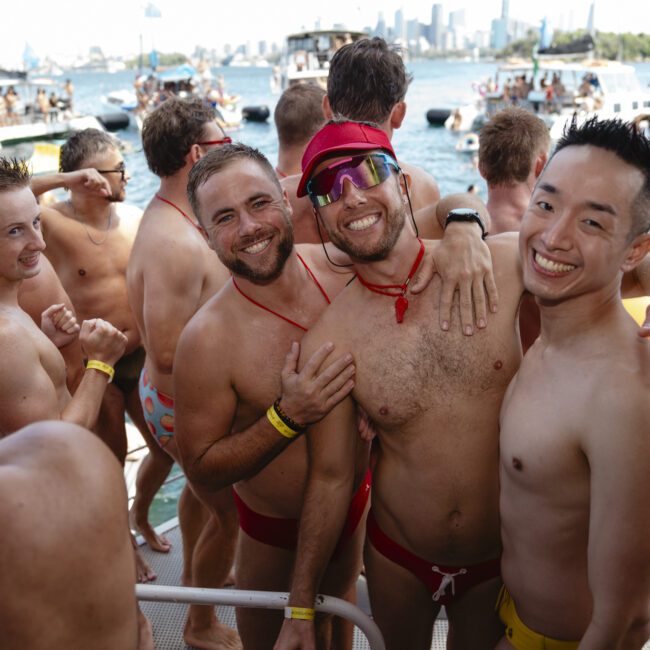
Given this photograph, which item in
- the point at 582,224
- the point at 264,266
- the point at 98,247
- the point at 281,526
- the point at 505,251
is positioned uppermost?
the point at 582,224

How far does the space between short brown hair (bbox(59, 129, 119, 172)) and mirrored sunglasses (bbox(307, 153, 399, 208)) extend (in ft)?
9.38

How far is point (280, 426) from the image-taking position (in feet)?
7.54

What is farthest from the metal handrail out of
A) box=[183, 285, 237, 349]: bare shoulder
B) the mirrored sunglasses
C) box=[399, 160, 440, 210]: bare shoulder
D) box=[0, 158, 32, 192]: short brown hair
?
box=[399, 160, 440, 210]: bare shoulder

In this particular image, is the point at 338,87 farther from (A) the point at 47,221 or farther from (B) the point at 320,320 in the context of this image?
(A) the point at 47,221

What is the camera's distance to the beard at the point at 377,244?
7.37 feet

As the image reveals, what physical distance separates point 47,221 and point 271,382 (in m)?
2.82

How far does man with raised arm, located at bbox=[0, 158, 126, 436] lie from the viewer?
2322 millimetres

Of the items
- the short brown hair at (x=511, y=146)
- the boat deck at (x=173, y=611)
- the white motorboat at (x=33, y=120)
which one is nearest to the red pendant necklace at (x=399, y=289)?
the short brown hair at (x=511, y=146)

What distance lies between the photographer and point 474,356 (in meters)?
2.16

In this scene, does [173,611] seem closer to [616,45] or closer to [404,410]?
[404,410]

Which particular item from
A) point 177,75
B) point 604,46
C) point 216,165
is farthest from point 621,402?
point 604,46

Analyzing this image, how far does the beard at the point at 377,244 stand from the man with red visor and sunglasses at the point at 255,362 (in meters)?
0.14

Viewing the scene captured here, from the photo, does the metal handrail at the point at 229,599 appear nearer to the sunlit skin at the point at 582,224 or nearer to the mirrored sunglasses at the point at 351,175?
the sunlit skin at the point at 582,224

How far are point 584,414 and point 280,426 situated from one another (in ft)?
3.36
